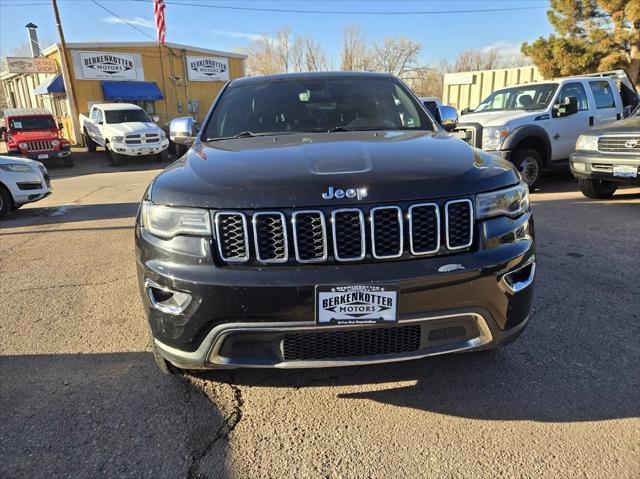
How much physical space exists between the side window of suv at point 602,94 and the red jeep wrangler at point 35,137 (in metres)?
16.4

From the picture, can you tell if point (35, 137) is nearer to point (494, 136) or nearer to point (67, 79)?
point (67, 79)

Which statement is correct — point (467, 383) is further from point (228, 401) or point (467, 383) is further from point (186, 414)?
point (186, 414)

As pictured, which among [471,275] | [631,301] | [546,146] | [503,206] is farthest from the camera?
[546,146]

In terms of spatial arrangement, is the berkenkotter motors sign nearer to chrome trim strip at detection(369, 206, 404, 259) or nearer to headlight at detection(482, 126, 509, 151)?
headlight at detection(482, 126, 509, 151)

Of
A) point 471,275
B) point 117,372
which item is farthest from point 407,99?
point 117,372

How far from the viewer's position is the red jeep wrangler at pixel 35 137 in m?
16.4

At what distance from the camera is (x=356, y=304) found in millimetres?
1983

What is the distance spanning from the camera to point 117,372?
276cm

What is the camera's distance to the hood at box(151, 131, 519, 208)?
2027 mm

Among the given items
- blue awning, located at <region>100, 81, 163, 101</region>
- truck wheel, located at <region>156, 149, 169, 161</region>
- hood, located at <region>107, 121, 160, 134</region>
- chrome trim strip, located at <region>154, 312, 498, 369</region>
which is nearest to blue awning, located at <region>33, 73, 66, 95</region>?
blue awning, located at <region>100, 81, 163, 101</region>

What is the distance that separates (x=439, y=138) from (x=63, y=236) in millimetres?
5497

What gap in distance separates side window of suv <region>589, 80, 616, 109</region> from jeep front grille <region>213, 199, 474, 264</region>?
28.4 feet

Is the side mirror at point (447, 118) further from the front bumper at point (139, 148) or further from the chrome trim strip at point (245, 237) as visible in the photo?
Result: the front bumper at point (139, 148)

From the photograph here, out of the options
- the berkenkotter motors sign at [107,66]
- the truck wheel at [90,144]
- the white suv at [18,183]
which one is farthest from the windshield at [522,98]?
the berkenkotter motors sign at [107,66]
